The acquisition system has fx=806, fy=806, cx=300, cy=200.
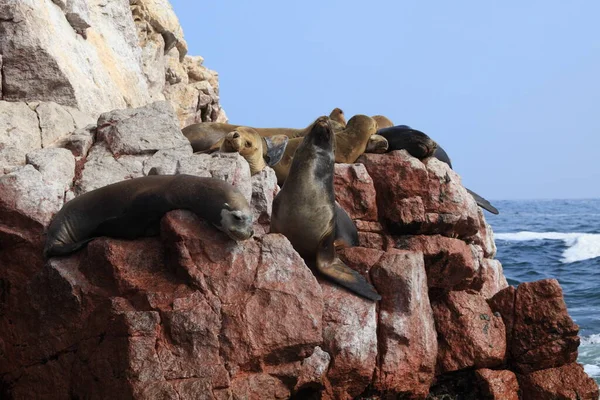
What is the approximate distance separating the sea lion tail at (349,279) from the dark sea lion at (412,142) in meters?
2.42

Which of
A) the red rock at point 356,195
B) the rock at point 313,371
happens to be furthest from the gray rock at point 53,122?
the rock at point 313,371

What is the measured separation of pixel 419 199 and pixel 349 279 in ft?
6.51

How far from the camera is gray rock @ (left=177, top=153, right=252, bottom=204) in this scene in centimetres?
741

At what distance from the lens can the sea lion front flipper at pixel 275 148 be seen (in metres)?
9.63

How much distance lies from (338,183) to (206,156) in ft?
5.04

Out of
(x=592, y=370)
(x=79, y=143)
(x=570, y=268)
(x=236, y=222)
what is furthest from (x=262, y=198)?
(x=570, y=268)

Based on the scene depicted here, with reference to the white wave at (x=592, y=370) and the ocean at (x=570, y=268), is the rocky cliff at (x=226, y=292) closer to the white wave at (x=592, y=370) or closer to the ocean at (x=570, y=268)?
the white wave at (x=592, y=370)

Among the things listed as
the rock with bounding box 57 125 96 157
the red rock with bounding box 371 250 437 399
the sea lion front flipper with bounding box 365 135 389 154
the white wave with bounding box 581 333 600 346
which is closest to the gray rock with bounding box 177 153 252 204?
the rock with bounding box 57 125 96 157

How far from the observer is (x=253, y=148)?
884cm

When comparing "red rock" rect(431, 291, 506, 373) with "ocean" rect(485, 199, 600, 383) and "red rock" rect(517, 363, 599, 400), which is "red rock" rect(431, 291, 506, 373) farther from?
"ocean" rect(485, 199, 600, 383)

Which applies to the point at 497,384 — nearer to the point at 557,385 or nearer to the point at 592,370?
the point at 557,385

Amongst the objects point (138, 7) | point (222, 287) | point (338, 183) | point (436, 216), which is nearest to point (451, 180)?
point (436, 216)

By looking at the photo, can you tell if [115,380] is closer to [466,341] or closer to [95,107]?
[466,341]

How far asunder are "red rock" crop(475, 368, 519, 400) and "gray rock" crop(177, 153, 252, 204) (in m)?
2.63
